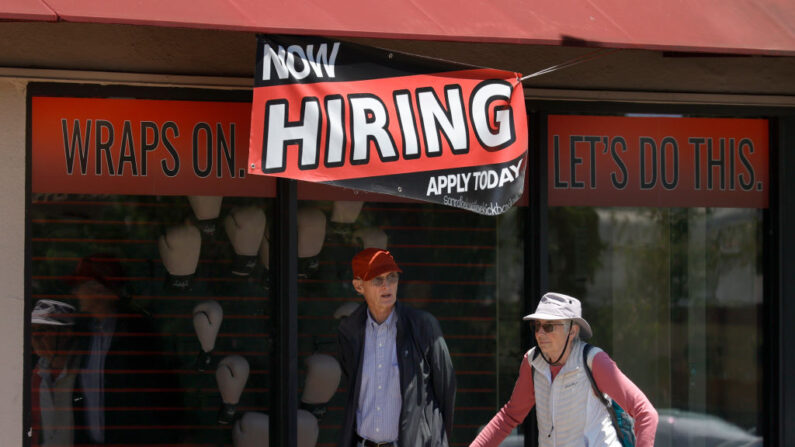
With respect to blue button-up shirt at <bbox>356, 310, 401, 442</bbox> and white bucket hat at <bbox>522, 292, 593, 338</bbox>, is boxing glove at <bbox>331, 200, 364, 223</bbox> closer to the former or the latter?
blue button-up shirt at <bbox>356, 310, 401, 442</bbox>

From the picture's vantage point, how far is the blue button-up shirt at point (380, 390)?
5.38 metres

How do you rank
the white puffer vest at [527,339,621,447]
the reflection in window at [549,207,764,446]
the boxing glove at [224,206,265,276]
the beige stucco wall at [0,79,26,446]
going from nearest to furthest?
the white puffer vest at [527,339,621,447]
the beige stucco wall at [0,79,26,446]
the boxing glove at [224,206,265,276]
the reflection in window at [549,207,764,446]

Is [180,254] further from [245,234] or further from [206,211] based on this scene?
[245,234]

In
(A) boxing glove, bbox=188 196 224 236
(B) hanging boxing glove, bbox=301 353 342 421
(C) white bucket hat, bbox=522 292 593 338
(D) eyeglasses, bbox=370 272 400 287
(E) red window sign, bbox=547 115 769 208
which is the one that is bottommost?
(B) hanging boxing glove, bbox=301 353 342 421

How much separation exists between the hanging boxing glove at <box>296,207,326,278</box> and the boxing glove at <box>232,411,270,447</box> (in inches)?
35.3

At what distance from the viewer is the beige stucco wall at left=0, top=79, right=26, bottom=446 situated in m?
6.09

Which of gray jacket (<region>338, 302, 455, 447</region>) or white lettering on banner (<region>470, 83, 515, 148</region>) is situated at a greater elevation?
white lettering on banner (<region>470, 83, 515, 148</region>)

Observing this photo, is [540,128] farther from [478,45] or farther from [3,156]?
[3,156]

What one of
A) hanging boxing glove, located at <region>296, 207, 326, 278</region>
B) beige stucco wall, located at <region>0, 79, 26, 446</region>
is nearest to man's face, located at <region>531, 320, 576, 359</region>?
hanging boxing glove, located at <region>296, 207, 326, 278</region>

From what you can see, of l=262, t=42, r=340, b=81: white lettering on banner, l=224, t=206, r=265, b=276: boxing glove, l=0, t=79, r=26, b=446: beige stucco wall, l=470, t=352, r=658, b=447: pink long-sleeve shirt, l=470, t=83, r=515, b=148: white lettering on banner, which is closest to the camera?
l=470, t=352, r=658, b=447: pink long-sleeve shirt

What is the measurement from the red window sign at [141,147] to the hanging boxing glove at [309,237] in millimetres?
273

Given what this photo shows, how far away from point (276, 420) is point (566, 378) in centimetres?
228

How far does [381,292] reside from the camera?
5430mm

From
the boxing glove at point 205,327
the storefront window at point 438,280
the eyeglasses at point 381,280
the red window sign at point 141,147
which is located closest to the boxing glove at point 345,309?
the storefront window at point 438,280
